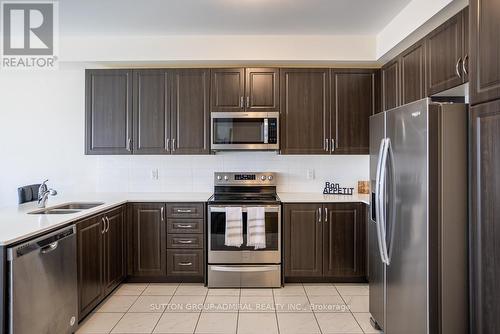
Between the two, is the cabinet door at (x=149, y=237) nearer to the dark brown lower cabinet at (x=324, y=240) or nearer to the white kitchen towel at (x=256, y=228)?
the white kitchen towel at (x=256, y=228)

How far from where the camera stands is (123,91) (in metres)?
3.58

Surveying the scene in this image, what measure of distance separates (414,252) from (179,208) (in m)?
2.25

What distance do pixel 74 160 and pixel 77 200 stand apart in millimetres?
772

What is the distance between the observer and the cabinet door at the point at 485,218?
1.46 m

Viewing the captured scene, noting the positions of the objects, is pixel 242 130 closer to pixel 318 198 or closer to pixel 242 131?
pixel 242 131

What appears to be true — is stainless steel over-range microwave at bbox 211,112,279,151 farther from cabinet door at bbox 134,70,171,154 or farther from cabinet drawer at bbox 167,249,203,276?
cabinet drawer at bbox 167,249,203,276

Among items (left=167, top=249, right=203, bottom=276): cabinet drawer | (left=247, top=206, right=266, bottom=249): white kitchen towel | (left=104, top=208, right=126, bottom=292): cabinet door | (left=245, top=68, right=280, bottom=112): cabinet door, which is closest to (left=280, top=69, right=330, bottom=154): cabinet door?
(left=245, top=68, right=280, bottom=112): cabinet door

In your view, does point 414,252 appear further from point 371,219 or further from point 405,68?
point 405,68

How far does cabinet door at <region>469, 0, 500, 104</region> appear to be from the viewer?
57.2 inches

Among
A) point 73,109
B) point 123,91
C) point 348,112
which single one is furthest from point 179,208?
point 348,112

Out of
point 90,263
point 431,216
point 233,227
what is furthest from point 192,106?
point 431,216

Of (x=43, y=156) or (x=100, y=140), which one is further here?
(x=43, y=156)

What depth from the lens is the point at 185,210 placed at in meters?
3.37

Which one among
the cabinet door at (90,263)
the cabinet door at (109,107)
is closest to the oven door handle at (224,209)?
the cabinet door at (90,263)
